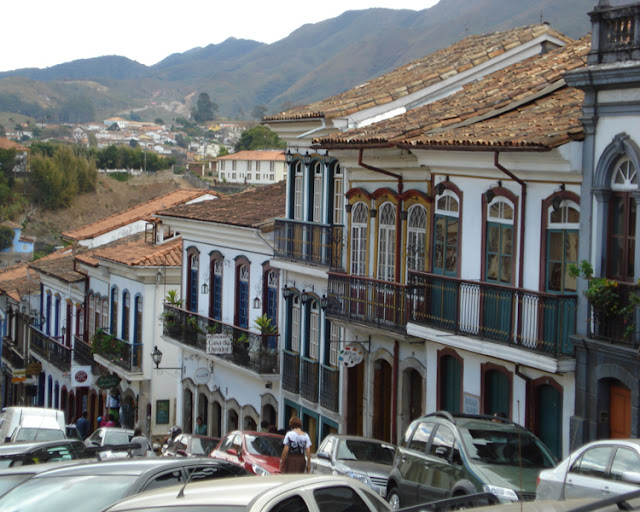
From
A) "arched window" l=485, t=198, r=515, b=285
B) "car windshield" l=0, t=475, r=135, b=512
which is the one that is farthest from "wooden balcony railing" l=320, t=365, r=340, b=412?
"car windshield" l=0, t=475, r=135, b=512

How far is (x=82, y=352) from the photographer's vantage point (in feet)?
137

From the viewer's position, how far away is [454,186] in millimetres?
19641

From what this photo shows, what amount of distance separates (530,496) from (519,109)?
846cm

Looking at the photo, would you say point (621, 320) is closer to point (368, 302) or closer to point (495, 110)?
point (495, 110)

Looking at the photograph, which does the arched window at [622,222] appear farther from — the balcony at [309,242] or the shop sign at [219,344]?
the shop sign at [219,344]

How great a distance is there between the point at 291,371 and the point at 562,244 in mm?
11942

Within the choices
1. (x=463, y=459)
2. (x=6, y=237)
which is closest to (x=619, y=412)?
(x=463, y=459)

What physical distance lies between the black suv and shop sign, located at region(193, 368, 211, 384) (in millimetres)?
16688

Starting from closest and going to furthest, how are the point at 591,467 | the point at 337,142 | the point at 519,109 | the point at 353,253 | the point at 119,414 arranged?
1. the point at 591,467
2. the point at 519,109
3. the point at 337,142
4. the point at 353,253
5. the point at 119,414

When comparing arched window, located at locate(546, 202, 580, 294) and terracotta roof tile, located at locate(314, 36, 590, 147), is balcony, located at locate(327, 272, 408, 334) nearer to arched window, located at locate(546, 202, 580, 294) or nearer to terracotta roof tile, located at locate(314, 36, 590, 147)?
terracotta roof tile, located at locate(314, 36, 590, 147)

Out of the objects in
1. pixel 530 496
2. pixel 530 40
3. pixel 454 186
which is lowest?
pixel 530 496

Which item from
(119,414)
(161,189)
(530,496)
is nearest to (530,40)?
(530,496)

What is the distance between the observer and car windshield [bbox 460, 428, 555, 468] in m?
13.9

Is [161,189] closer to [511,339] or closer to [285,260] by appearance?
[285,260]
